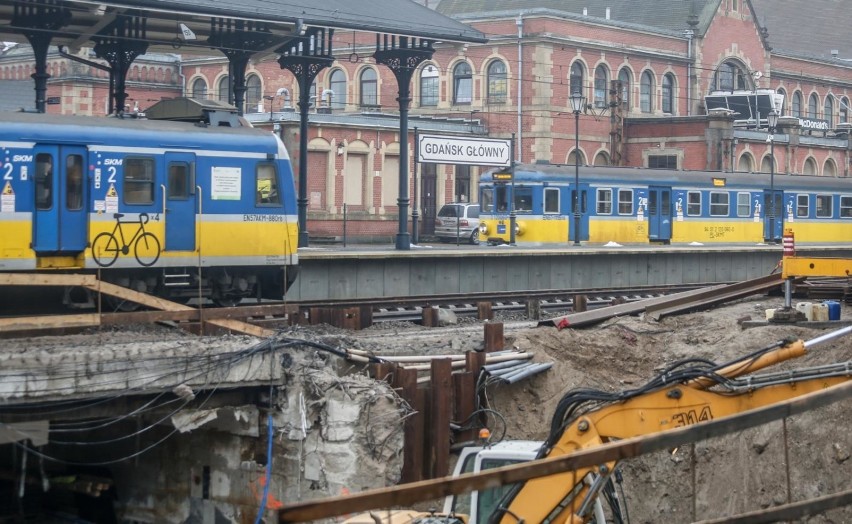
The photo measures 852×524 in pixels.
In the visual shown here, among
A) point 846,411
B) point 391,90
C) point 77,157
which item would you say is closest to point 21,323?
point 77,157

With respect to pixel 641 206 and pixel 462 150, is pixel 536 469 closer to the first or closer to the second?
pixel 462 150

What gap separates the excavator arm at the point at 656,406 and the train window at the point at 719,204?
33888 millimetres

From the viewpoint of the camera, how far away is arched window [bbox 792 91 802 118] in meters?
76.6

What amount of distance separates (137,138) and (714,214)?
27792mm

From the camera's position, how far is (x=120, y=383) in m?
14.0

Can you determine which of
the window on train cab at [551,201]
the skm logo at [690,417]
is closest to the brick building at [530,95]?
the window on train cab at [551,201]

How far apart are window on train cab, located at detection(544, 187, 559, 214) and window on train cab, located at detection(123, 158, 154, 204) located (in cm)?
2237

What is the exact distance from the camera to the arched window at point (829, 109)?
3108 inches

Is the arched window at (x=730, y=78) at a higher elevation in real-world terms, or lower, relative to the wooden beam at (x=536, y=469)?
higher

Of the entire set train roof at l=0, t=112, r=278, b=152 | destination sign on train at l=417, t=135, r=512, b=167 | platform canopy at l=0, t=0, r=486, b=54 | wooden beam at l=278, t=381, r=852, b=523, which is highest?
platform canopy at l=0, t=0, r=486, b=54

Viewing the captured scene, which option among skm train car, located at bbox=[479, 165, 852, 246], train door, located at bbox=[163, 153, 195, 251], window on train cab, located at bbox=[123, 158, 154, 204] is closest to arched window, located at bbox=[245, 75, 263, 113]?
skm train car, located at bbox=[479, 165, 852, 246]

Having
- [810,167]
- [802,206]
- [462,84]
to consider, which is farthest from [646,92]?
[802,206]

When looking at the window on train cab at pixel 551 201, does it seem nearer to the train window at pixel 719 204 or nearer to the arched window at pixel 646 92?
the train window at pixel 719 204

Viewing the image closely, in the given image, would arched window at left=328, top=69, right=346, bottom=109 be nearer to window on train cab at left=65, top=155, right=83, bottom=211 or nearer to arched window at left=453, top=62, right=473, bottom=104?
arched window at left=453, top=62, right=473, bottom=104
